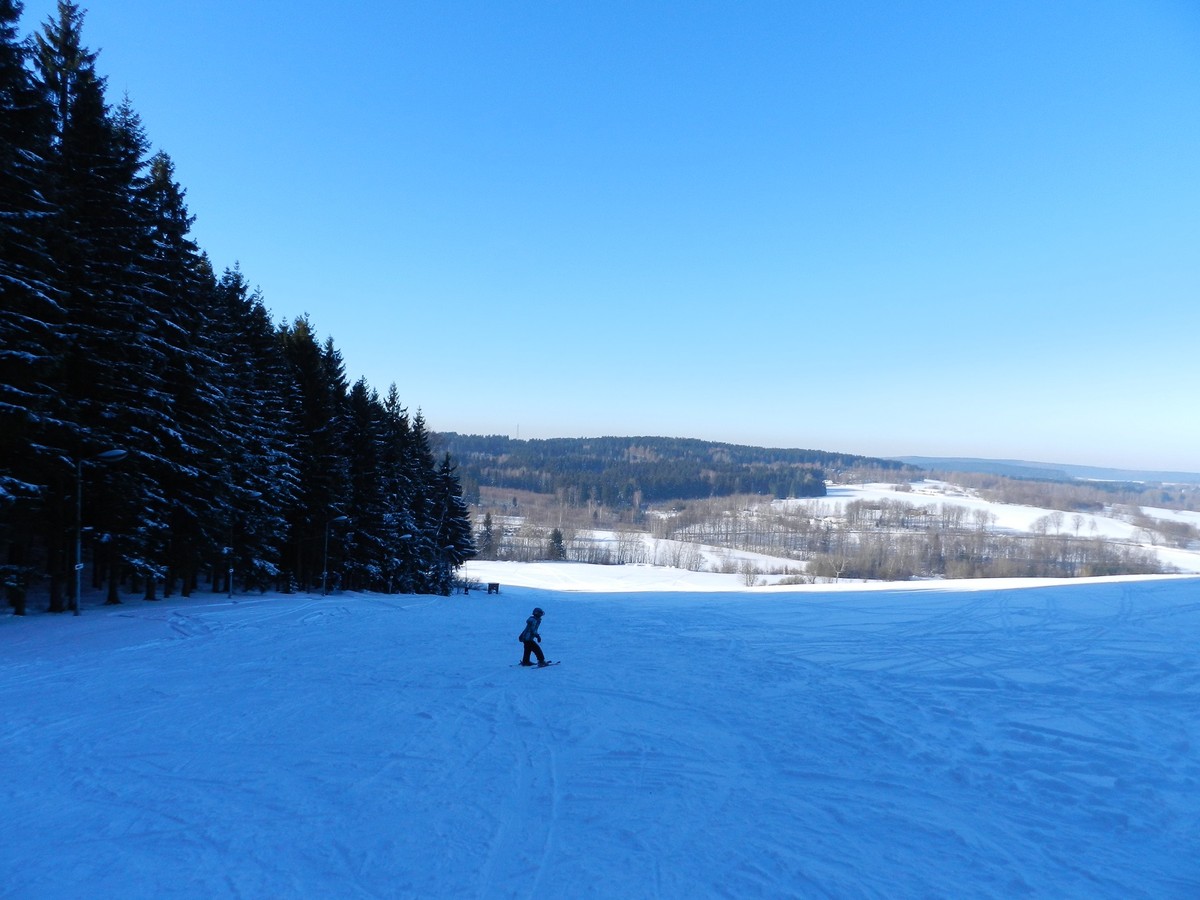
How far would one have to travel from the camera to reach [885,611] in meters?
22.3

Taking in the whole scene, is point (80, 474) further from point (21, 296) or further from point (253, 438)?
point (253, 438)

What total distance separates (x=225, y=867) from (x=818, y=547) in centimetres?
10952

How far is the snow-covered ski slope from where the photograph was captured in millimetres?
5438

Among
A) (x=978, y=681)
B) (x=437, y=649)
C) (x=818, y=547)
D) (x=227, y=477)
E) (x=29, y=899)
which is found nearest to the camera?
(x=29, y=899)

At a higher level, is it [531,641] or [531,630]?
[531,630]

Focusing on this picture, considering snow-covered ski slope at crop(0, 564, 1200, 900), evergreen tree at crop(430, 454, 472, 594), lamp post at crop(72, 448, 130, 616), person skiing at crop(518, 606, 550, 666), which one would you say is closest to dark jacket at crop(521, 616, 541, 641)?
person skiing at crop(518, 606, 550, 666)

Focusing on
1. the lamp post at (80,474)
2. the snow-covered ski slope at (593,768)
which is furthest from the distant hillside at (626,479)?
the snow-covered ski slope at (593,768)

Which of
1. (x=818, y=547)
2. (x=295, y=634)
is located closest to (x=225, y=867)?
(x=295, y=634)

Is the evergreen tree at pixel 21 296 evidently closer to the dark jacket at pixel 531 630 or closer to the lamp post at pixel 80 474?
the lamp post at pixel 80 474

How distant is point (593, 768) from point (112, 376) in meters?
17.9

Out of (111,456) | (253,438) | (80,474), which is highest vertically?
(253,438)

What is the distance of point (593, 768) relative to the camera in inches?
307

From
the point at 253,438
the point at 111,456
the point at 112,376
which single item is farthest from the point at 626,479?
the point at 111,456

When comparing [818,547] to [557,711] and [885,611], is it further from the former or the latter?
[557,711]
